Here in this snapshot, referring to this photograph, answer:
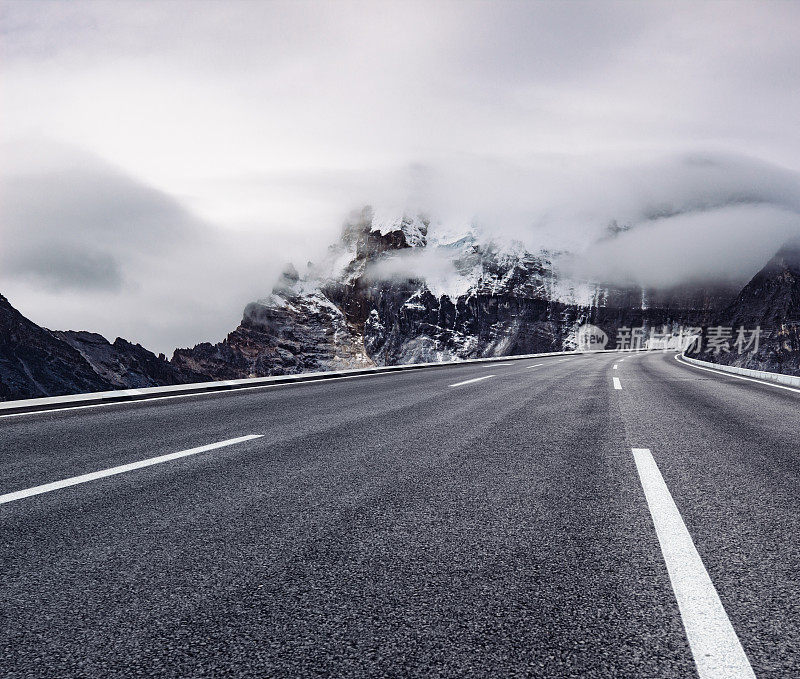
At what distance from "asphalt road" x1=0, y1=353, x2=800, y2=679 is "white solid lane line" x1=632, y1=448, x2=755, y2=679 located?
11 millimetres

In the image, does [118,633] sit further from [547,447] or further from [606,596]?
[547,447]

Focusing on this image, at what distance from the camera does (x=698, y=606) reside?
2111 millimetres

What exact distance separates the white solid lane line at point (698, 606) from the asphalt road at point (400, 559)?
11mm

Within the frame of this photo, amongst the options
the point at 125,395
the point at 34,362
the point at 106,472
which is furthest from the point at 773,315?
the point at 34,362

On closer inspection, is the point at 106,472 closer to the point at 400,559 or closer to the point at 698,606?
the point at 400,559

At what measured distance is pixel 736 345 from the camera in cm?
12000

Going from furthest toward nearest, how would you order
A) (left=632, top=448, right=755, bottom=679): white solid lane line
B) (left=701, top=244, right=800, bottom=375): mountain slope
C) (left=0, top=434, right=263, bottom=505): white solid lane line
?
1. (left=701, top=244, right=800, bottom=375): mountain slope
2. (left=0, top=434, right=263, bottom=505): white solid lane line
3. (left=632, top=448, right=755, bottom=679): white solid lane line

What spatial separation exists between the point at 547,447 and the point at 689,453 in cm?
130

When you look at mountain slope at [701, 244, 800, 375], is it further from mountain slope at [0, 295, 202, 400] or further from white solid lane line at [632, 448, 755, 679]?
mountain slope at [0, 295, 202, 400]

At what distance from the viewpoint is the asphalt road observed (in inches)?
71.1

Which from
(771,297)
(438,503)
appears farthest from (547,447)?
(771,297)

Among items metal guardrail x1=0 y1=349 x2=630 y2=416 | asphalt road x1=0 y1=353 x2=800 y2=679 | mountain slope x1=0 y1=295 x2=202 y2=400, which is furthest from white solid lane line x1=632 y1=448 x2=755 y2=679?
mountain slope x1=0 y1=295 x2=202 y2=400

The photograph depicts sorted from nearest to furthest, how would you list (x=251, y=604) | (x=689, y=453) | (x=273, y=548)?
(x=251, y=604) → (x=273, y=548) → (x=689, y=453)

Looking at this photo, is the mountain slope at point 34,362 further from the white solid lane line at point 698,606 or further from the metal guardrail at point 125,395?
the white solid lane line at point 698,606
